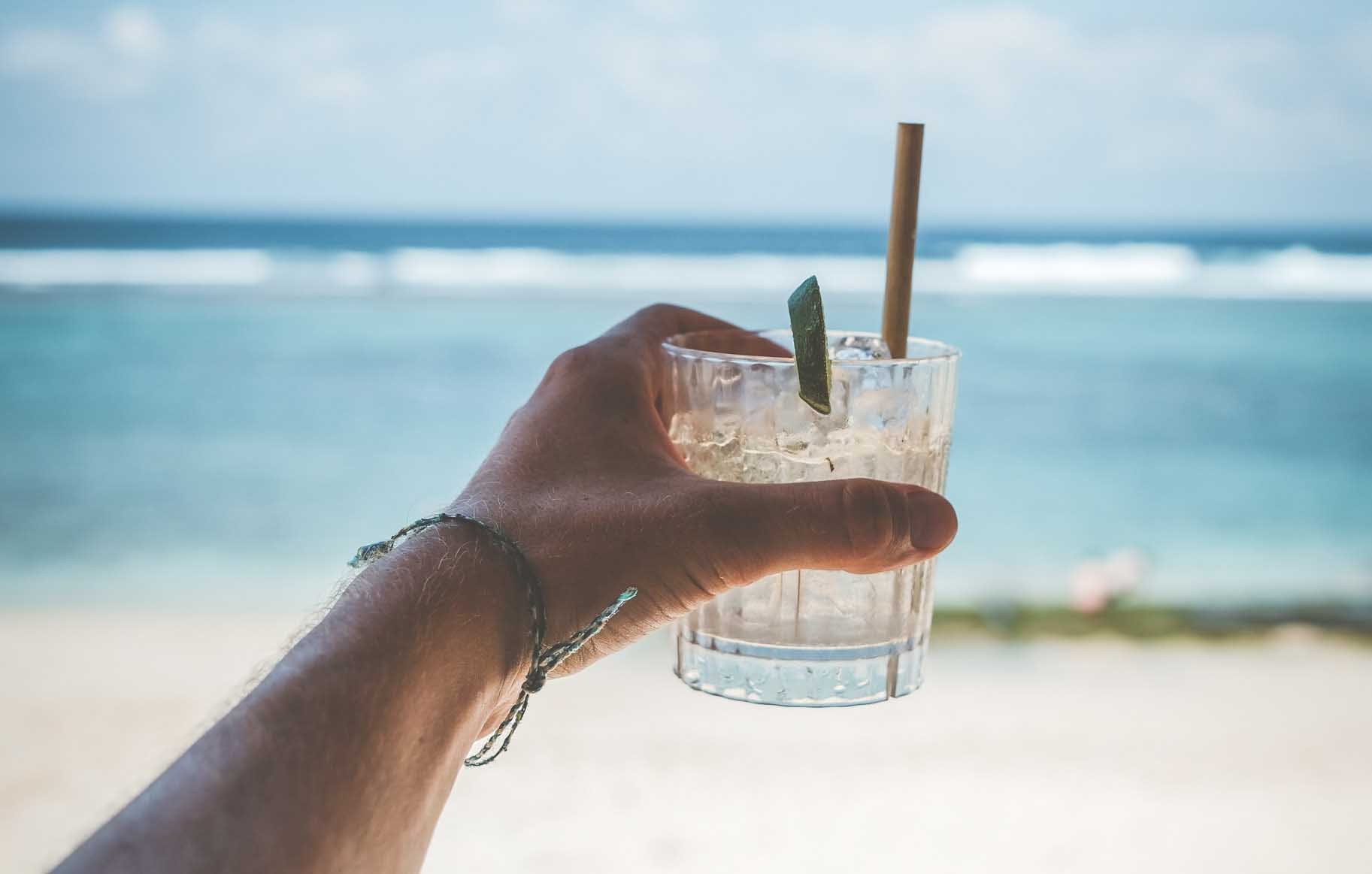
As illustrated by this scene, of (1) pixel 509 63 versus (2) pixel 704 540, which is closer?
(2) pixel 704 540

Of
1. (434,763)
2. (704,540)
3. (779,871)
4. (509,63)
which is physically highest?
(509,63)

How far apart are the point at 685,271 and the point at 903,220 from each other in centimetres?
2028

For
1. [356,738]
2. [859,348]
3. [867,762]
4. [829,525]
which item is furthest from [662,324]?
[867,762]

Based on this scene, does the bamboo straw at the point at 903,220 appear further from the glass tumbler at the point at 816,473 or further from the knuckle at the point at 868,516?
the knuckle at the point at 868,516

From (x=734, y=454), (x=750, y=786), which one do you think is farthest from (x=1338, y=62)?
(x=734, y=454)

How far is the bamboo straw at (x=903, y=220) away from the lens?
1.31 meters

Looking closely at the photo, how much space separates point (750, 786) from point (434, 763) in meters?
3.60

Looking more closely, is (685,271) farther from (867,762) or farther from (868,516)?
(868,516)

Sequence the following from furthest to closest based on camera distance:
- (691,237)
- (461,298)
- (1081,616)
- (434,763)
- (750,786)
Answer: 1. (691,237)
2. (461,298)
3. (1081,616)
4. (750,786)
5. (434,763)

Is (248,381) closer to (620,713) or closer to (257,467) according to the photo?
(257,467)

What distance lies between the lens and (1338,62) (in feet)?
62.8

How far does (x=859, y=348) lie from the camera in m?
1.50

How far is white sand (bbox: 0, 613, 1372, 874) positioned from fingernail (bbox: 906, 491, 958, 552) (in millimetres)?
3171

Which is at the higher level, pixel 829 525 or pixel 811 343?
pixel 811 343
